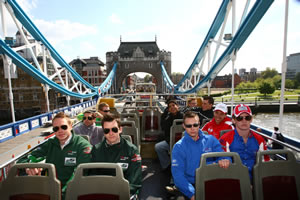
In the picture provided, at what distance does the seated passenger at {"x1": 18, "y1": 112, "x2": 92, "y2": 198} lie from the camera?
2.29 metres

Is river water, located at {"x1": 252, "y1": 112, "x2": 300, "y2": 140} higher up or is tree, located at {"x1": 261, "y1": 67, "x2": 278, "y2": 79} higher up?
tree, located at {"x1": 261, "y1": 67, "x2": 278, "y2": 79}

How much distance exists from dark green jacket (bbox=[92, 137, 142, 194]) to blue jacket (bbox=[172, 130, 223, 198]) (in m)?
0.44

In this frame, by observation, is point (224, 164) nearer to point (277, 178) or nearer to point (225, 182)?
point (225, 182)

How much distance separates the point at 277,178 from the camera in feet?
6.49

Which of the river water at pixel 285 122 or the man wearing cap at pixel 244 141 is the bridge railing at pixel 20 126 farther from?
the river water at pixel 285 122

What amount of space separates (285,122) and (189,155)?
27.3 meters

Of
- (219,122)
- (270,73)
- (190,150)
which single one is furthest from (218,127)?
(270,73)

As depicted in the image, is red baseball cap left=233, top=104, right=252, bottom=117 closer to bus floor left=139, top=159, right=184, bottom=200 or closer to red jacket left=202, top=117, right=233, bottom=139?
red jacket left=202, top=117, right=233, bottom=139

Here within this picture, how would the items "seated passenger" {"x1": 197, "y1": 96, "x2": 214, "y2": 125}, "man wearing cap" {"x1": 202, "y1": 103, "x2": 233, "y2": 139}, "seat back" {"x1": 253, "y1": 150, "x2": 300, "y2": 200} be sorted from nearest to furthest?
"seat back" {"x1": 253, "y1": 150, "x2": 300, "y2": 200} → "man wearing cap" {"x1": 202, "y1": 103, "x2": 233, "y2": 139} → "seated passenger" {"x1": 197, "y1": 96, "x2": 214, "y2": 125}

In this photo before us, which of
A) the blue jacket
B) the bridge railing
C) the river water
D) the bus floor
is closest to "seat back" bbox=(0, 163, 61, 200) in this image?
Answer: the blue jacket

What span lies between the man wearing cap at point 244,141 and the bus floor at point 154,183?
3.68 feet

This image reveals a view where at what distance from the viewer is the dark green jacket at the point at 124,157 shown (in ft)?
7.11

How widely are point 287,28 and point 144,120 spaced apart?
4.20 m

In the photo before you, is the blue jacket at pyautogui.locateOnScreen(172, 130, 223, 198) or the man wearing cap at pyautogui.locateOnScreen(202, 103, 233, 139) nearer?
the blue jacket at pyautogui.locateOnScreen(172, 130, 223, 198)
